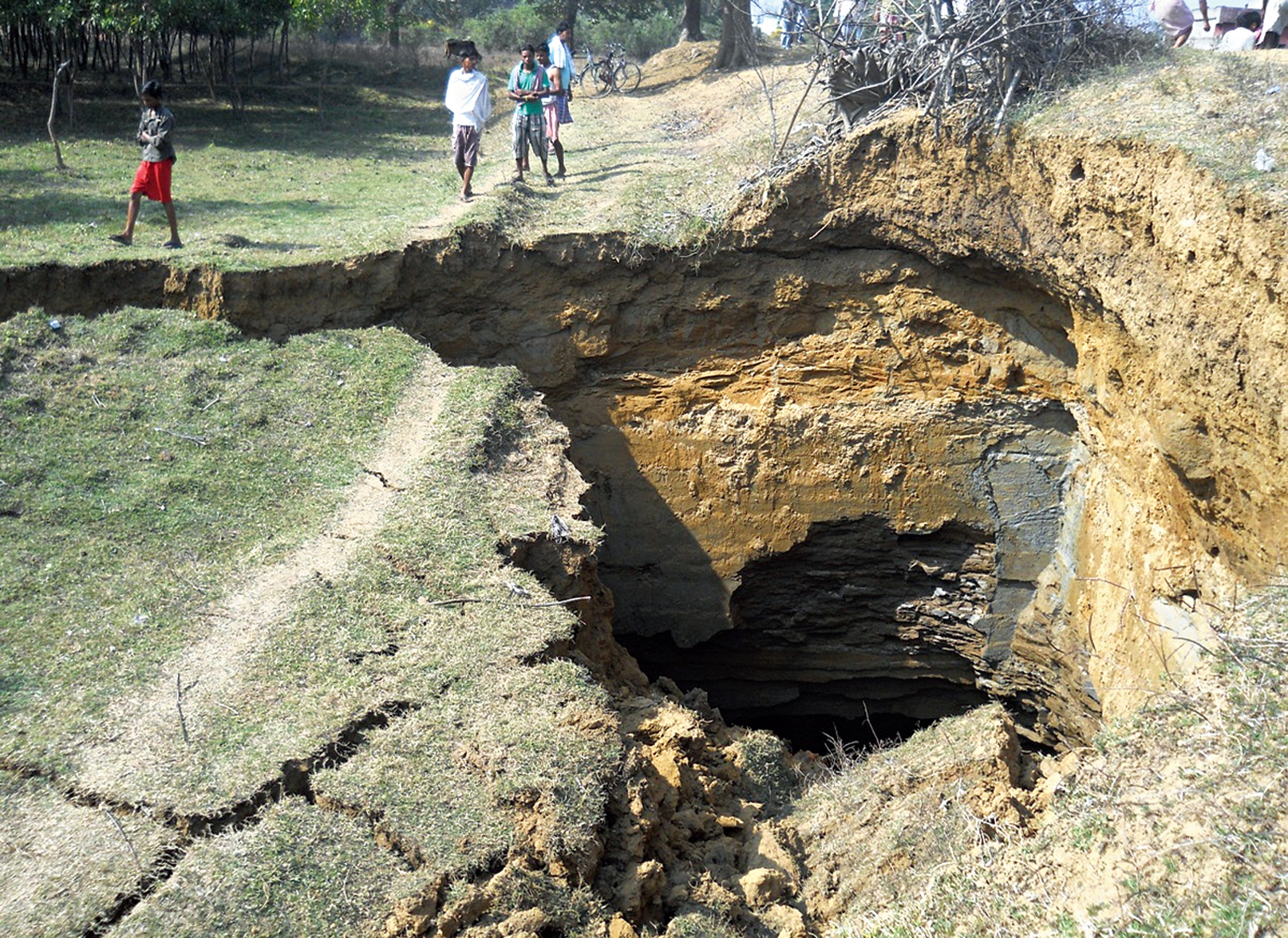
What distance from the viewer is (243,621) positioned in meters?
6.16

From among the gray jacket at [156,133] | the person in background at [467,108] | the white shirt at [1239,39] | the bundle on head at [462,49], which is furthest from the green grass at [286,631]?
the white shirt at [1239,39]

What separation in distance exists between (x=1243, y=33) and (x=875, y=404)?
5.54m

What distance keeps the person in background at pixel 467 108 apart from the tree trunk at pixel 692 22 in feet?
46.7

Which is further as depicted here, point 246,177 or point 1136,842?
point 246,177

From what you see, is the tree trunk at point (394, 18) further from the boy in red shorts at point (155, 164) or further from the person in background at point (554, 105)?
the boy in red shorts at point (155, 164)

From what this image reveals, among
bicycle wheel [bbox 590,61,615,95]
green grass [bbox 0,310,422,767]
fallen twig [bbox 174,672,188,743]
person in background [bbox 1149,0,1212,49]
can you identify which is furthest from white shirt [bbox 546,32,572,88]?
fallen twig [bbox 174,672,188,743]

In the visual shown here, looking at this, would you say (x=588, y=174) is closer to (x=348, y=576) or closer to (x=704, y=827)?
(x=348, y=576)

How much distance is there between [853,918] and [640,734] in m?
1.58

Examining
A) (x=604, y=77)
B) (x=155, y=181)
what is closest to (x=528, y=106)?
(x=155, y=181)

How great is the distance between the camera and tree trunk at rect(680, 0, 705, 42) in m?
24.2

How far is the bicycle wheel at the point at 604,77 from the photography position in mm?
21797

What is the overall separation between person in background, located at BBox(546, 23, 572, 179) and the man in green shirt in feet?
1.39

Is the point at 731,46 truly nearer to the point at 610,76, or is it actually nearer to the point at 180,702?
the point at 610,76

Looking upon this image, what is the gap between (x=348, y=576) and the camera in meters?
6.46
